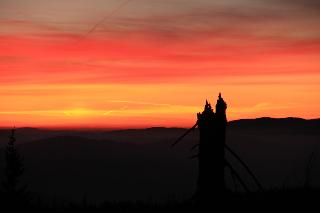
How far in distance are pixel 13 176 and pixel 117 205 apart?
29602 mm

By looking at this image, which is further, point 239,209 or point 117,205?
point 117,205

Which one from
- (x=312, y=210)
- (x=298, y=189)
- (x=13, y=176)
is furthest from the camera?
(x=13, y=176)

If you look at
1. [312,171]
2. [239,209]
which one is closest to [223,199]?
[239,209]

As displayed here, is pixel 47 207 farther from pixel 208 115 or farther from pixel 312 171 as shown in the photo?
pixel 312 171

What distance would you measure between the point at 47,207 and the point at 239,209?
15.7 feet

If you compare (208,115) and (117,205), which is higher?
(208,115)

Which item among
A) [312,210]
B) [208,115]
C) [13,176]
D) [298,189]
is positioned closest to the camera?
[312,210]

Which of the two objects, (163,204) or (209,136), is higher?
(209,136)

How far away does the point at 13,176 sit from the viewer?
40.7 metres

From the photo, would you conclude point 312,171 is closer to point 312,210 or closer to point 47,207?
point 312,210

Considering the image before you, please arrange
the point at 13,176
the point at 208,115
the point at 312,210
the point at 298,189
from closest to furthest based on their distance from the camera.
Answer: the point at 312,210
the point at 208,115
the point at 298,189
the point at 13,176

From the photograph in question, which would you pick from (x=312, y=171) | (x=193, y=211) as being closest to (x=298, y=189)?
(x=312, y=171)

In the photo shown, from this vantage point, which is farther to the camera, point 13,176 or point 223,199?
point 13,176

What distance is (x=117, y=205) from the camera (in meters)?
13.1
